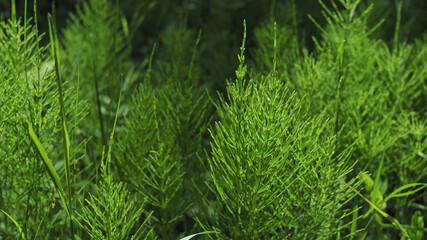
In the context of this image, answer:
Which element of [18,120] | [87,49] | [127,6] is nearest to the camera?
[18,120]

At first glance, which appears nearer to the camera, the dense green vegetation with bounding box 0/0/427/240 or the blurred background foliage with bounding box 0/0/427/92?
the dense green vegetation with bounding box 0/0/427/240

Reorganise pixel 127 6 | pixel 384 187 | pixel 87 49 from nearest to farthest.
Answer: pixel 384 187 < pixel 87 49 < pixel 127 6

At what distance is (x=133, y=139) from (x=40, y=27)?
1.68 metres

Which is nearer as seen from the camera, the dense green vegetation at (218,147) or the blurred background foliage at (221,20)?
the dense green vegetation at (218,147)

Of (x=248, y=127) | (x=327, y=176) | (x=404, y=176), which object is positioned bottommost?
(x=404, y=176)

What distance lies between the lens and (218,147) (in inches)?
33.3

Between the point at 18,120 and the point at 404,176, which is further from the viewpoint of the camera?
the point at 404,176

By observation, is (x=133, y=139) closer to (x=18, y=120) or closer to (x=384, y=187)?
(x=18, y=120)

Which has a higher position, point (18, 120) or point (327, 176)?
point (18, 120)

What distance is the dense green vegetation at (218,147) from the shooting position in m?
0.85

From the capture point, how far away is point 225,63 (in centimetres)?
185

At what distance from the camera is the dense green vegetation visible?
0.85 metres

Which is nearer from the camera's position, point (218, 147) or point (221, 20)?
point (218, 147)

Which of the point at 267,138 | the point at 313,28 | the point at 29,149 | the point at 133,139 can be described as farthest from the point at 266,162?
the point at 313,28
